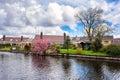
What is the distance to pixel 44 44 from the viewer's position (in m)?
68.9

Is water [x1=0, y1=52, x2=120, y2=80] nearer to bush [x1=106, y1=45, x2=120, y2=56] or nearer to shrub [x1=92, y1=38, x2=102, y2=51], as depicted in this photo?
bush [x1=106, y1=45, x2=120, y2=56]

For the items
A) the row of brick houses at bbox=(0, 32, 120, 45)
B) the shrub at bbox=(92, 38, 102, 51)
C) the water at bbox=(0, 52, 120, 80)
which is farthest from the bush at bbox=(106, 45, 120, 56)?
the row of brick houses at bbox=(0, 32, 120, 45)

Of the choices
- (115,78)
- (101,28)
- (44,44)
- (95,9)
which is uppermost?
(95,9)

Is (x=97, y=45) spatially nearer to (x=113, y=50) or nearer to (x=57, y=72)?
(x=113, y=50)

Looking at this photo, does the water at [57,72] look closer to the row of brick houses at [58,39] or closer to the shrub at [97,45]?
the shrub at [97,45]

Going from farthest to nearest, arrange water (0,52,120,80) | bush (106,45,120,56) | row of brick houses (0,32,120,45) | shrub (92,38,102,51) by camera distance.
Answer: row of brick houses (0,32,120,45) → shrub (92,38,102,51) → bush (106,45,120,56) → water (0,52,120,80)

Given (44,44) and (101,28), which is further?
(101,28)

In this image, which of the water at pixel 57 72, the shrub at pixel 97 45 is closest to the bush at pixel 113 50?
the shrub at pixel 97 45

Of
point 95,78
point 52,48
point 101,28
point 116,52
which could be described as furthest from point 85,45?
point 95,78

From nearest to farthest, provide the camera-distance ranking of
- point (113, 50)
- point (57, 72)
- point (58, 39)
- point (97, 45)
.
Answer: point (57, 72), point (113, 50), point (97, 45), point (58, 39)

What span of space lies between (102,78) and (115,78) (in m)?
1.59

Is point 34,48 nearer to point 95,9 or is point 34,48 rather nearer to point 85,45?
point 85,45

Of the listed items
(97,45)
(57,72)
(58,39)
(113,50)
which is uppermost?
(58,39)

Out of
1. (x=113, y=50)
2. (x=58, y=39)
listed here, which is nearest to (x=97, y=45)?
(x=113, y=50)
